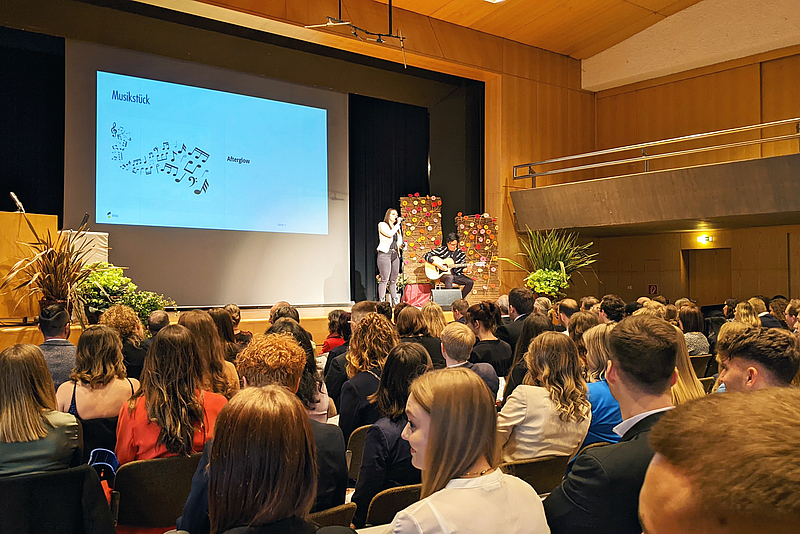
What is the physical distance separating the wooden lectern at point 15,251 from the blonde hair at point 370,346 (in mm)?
3822

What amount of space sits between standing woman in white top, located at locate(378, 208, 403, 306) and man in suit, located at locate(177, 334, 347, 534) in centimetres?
888

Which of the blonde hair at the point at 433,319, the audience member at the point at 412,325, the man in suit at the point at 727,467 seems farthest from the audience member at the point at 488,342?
the man in suit at the point at 727,467

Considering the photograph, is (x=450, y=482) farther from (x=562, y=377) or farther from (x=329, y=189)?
(x=329, y=189)

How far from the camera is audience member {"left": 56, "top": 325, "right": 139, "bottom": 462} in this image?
293 centimetres

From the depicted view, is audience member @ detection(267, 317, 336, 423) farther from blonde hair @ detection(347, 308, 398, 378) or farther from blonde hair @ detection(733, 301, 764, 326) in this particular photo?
blonde hair @ detection(733, 301, 764, 326)

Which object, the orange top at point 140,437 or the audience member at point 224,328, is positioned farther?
the audience member at point 224,328

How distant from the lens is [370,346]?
3420 millimetres

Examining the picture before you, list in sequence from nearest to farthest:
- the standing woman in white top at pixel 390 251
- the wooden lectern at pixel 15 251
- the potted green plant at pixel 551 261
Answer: the wooden lectern at pixel 15 251
the potted green plant at pixel 551 261
the standing woman in white top at pixel 390 251

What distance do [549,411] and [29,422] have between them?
6.44 feet

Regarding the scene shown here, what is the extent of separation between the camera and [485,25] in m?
11.4

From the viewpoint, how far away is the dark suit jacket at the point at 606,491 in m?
1.62

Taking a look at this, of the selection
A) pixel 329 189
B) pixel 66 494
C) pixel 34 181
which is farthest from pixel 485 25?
pixel 66 494

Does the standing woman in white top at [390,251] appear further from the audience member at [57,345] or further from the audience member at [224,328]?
the audience member at [57,345]


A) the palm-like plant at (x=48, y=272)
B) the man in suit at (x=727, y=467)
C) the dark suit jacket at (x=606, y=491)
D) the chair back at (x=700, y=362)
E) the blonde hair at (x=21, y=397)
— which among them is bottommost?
the chair back at (x=700, y=362)
